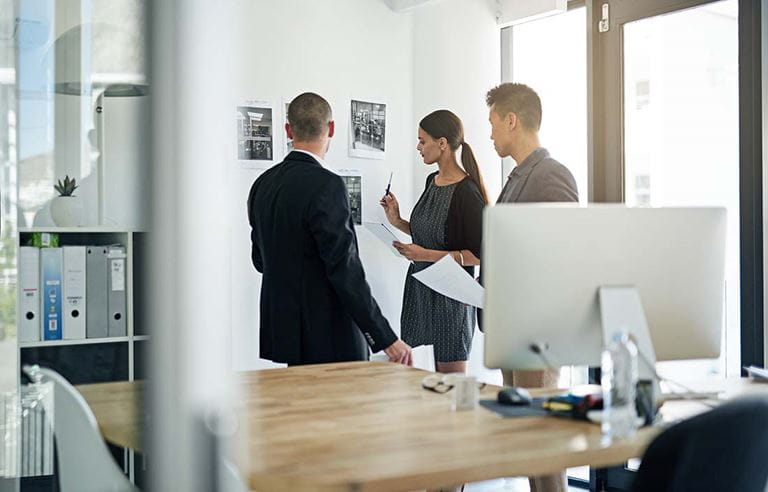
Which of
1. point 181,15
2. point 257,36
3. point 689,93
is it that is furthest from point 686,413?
point 257,36

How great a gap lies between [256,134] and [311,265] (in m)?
1.27

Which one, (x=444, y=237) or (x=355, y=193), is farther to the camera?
(x=355, y=193)

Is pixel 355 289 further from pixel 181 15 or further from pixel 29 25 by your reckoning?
pixel 181 15

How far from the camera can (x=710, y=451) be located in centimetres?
133

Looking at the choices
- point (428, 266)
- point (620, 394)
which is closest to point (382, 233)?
point (428, 266)

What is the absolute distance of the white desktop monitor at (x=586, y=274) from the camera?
6.03 ft

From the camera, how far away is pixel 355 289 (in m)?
2.82

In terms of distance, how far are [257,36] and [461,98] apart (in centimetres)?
119

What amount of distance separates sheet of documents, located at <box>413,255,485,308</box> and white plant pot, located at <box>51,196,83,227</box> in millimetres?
1806

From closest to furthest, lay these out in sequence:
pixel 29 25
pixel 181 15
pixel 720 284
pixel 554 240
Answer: pixel 181 15, pixel 29 25, pixel 554 240, pixel 720 284

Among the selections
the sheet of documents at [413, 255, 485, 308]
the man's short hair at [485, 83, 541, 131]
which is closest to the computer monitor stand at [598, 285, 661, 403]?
the sheet of documents at [413, 255, 485, 308]

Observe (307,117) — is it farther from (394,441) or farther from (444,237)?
(394,441)

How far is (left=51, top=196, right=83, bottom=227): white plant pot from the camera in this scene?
1367mm

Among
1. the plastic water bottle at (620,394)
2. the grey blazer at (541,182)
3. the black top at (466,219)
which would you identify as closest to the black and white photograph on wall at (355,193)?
the black top at (466,219)
